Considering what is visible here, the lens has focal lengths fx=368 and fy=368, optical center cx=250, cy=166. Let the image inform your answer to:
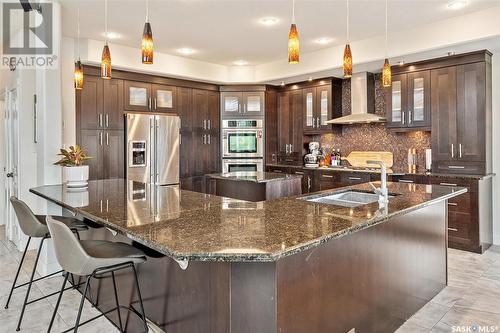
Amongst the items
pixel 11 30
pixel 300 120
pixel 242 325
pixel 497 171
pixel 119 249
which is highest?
pixel 11 30

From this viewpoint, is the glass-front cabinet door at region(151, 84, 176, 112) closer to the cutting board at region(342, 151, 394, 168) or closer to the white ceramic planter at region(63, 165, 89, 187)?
the white ceramic planter at region(63, 165, 89, 187)

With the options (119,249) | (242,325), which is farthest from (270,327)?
(119,249)

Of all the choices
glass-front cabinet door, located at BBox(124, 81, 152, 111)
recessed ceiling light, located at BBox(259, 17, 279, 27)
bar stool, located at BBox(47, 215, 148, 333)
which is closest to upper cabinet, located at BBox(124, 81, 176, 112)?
glass-front cabinet door, located at BBox(124, 81, 152, 111)

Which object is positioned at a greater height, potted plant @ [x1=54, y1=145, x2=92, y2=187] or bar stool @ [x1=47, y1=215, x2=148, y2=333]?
potted plant @ [x1=54, y1=145, x2=92, y2=187]

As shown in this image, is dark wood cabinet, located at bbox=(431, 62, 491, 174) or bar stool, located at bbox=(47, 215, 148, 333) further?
dark wood cabinet, located at bbox=(431, 62, 491, 174)

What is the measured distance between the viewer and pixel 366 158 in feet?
20.0

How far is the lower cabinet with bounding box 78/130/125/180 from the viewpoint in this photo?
5.20 meters

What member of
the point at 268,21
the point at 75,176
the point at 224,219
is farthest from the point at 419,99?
the point at 75,176

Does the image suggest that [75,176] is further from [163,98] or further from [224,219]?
[163,98]

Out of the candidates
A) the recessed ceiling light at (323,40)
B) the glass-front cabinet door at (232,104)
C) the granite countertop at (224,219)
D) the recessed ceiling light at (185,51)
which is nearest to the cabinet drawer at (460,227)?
the granite countertop at (224,219)

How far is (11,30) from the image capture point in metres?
4.36

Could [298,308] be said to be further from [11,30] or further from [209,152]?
[209,152]

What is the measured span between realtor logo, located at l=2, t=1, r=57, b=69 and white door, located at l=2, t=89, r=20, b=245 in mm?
528

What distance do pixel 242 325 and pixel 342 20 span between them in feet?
12.4
